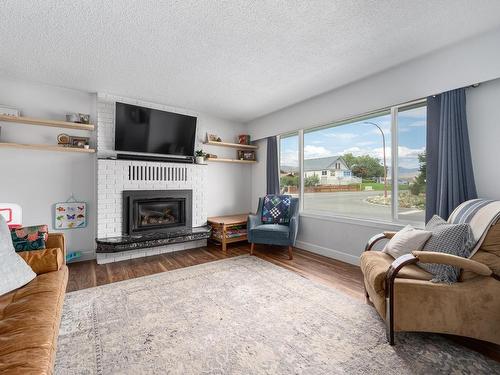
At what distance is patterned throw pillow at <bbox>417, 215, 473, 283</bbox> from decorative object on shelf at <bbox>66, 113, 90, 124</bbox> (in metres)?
4.26

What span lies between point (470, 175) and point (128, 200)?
4.16 m

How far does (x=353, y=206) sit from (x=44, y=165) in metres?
4.33

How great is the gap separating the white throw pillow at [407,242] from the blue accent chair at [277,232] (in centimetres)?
Answer: 151

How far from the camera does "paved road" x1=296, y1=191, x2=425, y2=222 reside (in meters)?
2.90

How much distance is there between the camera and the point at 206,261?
3502mm

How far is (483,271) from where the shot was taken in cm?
158

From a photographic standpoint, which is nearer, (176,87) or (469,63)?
(469,63)

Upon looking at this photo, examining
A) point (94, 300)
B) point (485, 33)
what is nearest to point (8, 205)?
point (94, 300)

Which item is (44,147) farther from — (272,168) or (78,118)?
(272,168)

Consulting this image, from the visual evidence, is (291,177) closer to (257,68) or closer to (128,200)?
(257,68)

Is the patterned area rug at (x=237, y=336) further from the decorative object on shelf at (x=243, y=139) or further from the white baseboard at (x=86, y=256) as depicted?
the decorative object on shelf at (x=243, y=139)

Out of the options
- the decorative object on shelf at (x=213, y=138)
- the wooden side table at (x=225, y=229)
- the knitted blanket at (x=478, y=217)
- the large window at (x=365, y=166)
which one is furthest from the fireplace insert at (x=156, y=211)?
the knitted blanket at (x=478, y=217)

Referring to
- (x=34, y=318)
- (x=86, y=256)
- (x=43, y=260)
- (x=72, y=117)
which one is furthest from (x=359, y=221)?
(x=72, y=117)

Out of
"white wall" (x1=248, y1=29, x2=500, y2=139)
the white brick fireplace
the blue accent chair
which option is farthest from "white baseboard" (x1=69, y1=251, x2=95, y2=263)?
"white wall" (x1=248, y1=29, x2=500, y2=139)
